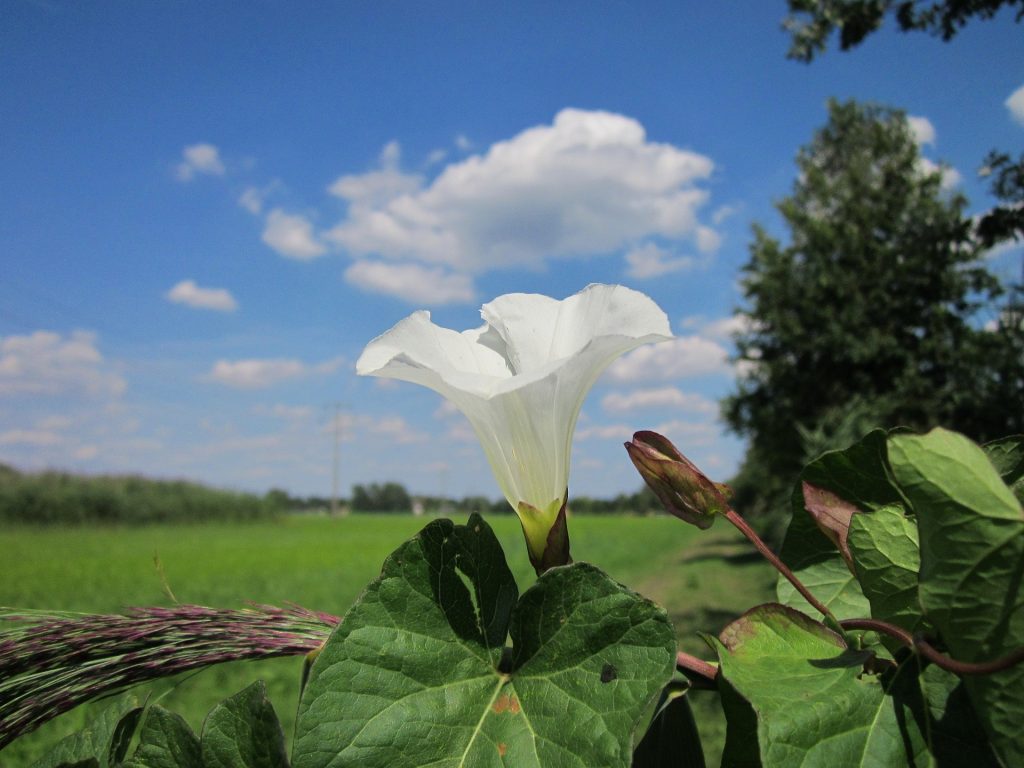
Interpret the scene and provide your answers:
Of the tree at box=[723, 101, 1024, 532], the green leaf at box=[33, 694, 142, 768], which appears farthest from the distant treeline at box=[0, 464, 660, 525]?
the green leaf at box=[33, 694, 142, 768]

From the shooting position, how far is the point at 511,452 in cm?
59

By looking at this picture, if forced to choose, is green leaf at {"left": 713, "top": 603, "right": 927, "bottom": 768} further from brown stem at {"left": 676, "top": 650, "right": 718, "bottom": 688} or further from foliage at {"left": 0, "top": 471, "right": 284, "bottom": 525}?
foliage at {"left": 0, "top": 471, "right": 284, "bottom": 525}

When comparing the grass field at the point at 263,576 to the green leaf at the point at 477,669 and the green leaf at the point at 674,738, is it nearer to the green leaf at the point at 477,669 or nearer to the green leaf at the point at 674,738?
the green leaf at the point at 674,738

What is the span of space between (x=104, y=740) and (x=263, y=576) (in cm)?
1749

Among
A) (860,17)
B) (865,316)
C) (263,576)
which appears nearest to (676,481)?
(860,17)

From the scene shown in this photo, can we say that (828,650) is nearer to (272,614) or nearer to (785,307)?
(272,614)

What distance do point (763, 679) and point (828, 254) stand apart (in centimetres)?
1498

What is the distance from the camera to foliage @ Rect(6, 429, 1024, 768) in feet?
1.22

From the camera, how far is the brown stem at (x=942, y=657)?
35 centimetres

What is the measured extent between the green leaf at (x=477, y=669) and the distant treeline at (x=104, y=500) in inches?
1414

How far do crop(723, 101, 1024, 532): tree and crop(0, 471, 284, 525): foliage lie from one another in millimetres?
28669

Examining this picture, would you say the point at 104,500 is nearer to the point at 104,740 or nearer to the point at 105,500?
the point at 105,500

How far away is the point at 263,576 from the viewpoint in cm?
1670

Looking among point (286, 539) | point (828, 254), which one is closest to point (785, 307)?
point (828, 254)
